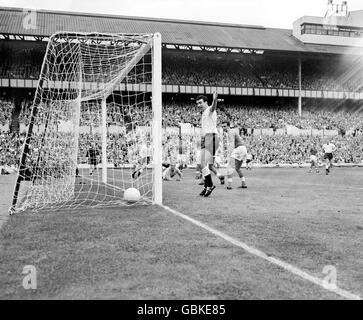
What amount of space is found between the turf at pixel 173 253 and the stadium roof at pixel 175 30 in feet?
131

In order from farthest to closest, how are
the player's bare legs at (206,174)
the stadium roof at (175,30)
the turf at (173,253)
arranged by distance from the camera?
the stadium roof at (175,30) → the player's bare legs at (206,174) → the turf at (173,253)

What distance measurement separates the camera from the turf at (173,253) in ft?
10.5

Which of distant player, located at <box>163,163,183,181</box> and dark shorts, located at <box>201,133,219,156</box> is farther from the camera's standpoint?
distant player, located at <box>163,163,183,181</box>

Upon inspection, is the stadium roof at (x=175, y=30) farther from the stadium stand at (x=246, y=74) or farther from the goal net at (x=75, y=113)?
the goal net at (x=75, y=113)

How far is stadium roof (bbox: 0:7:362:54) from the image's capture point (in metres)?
45.1

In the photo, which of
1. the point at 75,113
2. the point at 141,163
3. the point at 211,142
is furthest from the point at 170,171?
the point at 211,142

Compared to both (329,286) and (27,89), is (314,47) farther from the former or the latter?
(329,286)

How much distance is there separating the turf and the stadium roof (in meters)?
39.9

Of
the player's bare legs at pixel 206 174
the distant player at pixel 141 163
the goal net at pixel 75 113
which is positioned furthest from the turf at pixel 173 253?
the distant player at pixel 141 163

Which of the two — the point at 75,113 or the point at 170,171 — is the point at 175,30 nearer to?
the point at 170,171

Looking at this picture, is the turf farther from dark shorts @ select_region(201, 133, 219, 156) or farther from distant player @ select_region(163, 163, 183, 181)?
distant player @ select_region(163, 163, 183, 181)

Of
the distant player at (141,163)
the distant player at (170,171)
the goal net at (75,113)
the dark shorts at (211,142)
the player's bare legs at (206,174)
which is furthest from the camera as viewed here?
the distant player at (170,171)

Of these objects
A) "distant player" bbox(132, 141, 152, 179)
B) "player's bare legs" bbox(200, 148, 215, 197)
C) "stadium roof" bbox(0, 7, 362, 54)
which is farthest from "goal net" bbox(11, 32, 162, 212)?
"stadium roof" bbox(0, 7, 362, 54)

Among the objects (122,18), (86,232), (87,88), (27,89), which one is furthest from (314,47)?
(86,232)
